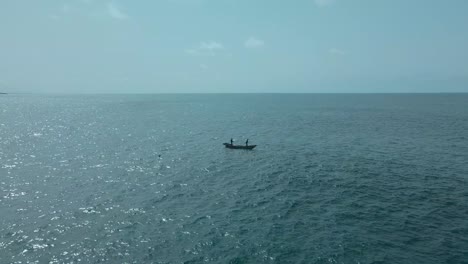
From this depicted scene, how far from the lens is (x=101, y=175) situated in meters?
49.5

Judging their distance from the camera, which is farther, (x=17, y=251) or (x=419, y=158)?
(x=419, y=158)

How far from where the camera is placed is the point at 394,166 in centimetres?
5294

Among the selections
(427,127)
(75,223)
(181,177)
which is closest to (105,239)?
(75,223)

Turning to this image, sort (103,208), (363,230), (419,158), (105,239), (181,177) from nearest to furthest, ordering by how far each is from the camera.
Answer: (105,239) < (363,230) < (103,208) < (181,177) < (419,158)

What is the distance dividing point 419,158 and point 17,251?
203 ft

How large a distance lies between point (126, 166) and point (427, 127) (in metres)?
89.9

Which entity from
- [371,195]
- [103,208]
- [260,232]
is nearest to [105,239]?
[103,208]

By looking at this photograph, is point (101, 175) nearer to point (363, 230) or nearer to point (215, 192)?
point (215, 192)

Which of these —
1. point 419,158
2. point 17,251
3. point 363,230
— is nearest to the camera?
point 17,251

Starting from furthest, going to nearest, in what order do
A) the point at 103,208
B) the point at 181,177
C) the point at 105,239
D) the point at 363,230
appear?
the point at 181,177 → the point at 103,208 → the point at 363,230 → the point at 105,239

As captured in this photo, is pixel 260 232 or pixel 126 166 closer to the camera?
pixel 260 232

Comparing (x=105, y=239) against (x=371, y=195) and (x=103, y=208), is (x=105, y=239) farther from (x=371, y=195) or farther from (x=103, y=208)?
(x=371, y=195)

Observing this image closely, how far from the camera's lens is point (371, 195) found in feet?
132

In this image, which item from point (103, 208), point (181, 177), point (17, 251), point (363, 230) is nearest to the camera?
point (17, 251)
